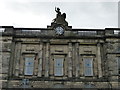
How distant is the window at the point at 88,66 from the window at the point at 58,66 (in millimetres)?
2376

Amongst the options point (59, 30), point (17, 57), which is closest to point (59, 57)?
point (59, 30)

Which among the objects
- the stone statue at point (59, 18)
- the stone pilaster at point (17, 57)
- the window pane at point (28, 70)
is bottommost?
the window pane at point (28, 70)

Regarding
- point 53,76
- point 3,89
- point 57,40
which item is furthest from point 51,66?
point 3,89

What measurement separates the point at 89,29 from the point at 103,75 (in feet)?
16.6

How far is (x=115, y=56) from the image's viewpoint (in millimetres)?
25016

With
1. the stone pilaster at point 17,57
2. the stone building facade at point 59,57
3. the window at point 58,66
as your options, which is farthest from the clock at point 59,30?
the stone pilaster at point 17,57

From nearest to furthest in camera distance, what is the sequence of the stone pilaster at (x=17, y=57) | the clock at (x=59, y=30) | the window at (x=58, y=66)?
the stone pilaster at (x=17, y=57) < the window at (x=58, y=66) < the clock at (x=59, y=30)

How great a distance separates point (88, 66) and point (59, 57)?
3030 mm

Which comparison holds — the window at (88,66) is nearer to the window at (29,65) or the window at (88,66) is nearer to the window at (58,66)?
the window at (58,66)

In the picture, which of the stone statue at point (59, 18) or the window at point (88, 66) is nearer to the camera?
the window at point (88, 66)

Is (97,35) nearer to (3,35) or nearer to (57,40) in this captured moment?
(57,40)

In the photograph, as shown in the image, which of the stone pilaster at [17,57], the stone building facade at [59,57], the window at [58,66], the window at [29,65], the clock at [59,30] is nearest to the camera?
the stone building facade at [59,57]

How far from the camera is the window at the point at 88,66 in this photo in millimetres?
25141

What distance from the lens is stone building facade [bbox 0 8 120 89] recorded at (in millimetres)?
24188
